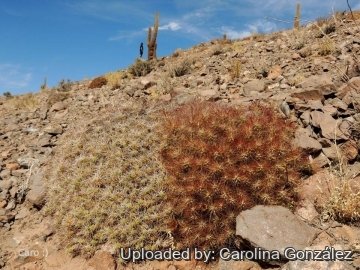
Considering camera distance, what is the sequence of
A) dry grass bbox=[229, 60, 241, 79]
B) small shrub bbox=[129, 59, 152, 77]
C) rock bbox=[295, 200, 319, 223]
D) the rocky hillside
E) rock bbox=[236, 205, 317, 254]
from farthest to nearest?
small shrub bbox=[129, 59, 152, 77] < dry grass bbox=[229, 60, 241, 79] < rock bbox=[295, 200, 319, 223] < the rocky hillside < rock bbox=[236, 205, 317, 254]

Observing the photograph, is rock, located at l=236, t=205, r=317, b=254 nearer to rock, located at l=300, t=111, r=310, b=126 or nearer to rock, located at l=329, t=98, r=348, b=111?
rock, located at l=300, t=111, r=310, b=126

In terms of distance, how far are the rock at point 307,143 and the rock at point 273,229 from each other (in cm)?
121

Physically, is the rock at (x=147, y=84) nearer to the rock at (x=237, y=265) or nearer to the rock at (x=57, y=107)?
the rock at (x=57, y=107)

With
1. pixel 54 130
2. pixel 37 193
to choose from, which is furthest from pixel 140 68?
pixel 37 193

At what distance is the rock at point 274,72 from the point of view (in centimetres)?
925

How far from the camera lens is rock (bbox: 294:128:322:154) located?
6145 millimetres

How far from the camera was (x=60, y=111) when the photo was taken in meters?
11.5

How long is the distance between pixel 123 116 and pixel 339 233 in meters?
4.50

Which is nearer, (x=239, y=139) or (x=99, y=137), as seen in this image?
(x=239, y=139)

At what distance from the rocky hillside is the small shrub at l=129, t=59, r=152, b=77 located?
97cm

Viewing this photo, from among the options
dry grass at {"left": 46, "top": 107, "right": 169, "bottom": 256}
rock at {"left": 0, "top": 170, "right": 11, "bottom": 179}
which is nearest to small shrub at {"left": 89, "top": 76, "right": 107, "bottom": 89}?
rock at {"left": 0, "top": 170, "right": 11, "bottom": 179}

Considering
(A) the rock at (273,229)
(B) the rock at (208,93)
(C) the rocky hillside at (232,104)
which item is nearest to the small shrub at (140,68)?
(C) the rocky hillside at (232,104)

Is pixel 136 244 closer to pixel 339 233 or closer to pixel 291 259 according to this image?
pixel 291 259

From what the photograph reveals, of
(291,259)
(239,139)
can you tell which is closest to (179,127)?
(239,139)
